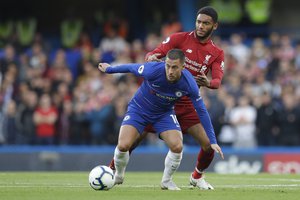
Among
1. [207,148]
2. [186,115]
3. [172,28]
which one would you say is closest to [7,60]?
[172,28]

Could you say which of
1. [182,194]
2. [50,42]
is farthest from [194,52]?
[50,42]

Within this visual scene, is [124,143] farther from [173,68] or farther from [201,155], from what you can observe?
[201,155]

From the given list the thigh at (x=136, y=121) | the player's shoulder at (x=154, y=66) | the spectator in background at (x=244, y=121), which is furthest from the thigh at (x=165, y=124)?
the spectator in background at (x=244, y=121)

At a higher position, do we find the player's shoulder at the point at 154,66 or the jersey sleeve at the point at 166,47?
the jersey sleeve at the point at 166,47

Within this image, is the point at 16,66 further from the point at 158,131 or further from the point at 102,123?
the point at 158,131

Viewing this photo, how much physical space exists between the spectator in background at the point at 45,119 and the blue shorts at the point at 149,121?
944 centimetres

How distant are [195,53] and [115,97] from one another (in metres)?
9.02

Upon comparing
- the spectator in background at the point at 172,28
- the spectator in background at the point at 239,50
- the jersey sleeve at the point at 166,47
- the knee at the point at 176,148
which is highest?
the jersey sleeve at the point at 166,47

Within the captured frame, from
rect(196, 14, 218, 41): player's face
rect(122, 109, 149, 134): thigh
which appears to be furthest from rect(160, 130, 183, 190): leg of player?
rect(196, 14, 218, 41): player's face

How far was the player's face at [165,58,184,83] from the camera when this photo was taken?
12.0 metres

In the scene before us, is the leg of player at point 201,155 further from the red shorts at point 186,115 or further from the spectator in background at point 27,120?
the spectator in background at point 27,120

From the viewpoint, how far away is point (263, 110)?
2070cm

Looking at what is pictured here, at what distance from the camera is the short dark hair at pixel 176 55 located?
11.9m

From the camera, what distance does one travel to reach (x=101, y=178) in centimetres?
1202
